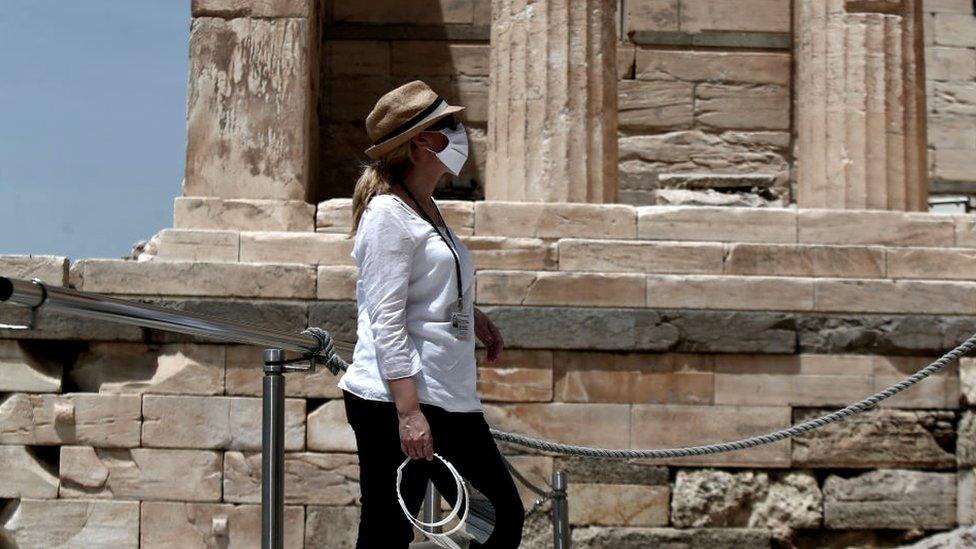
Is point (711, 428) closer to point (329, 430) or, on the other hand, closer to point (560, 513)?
point (329, 430)

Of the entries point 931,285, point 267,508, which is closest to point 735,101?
point 931,285

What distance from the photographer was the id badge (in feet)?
12.7

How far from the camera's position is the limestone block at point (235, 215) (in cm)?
850

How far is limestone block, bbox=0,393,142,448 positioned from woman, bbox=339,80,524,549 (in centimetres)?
428

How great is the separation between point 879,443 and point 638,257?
1.74 m

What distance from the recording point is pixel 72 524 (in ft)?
25.5

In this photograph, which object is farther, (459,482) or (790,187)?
(790,187)

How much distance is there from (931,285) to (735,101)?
14.2 feet

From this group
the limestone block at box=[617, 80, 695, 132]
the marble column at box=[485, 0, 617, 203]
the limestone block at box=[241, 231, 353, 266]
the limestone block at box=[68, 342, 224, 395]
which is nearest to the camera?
the limestone block at box=[68, 342, 224, 395]

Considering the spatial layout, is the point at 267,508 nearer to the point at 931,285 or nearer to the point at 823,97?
the point at 931,285

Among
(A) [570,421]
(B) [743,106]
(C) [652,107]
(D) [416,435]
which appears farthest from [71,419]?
(B) [743,106]

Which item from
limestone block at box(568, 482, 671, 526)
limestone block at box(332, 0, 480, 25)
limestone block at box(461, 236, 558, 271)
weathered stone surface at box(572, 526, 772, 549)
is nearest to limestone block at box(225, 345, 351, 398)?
limestone block at box(461, 236, 558, 271)

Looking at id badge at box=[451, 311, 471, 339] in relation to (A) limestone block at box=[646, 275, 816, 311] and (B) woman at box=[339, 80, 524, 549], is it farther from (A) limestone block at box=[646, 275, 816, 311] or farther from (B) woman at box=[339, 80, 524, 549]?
(A) limestone block at box=[646, 275, 816, 311]

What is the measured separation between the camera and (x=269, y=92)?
8.91 meters
